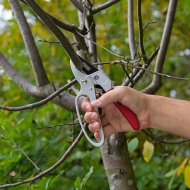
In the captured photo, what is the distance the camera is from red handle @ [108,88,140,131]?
4.15 ft

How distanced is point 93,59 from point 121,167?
49 centimetres

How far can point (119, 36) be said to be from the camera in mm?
3402

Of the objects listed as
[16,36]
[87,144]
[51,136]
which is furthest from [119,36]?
[51,136]

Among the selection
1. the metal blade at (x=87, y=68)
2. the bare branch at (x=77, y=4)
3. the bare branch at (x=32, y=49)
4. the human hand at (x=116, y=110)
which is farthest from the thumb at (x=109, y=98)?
the bare branch at (x=77, y=4)

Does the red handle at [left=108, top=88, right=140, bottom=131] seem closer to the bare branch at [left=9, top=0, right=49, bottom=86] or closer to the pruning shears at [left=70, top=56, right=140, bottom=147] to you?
the pruning shears at [left=70, top=56, right=140, bottom=147]

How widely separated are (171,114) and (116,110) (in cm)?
20

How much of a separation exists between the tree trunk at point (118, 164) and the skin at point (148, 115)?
0.15 m

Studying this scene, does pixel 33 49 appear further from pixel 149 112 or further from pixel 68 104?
pixel 149 112

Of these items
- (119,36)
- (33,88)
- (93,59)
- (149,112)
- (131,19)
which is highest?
(119,36)

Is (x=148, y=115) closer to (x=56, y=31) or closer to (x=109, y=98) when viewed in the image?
(x=109, y=98)

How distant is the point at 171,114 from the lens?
4.35 ft

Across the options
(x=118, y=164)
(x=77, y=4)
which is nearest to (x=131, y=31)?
(x=77, y=4)

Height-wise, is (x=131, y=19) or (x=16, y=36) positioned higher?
(x=16, y=36)

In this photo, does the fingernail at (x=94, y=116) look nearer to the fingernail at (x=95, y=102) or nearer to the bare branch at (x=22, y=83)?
the fingernail at (x=95, y=102)
